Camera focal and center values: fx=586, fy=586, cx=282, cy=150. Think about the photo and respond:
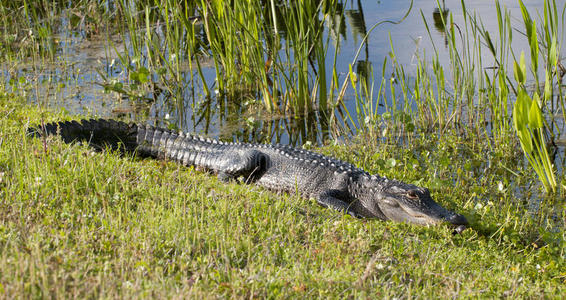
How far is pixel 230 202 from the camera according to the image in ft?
12.5

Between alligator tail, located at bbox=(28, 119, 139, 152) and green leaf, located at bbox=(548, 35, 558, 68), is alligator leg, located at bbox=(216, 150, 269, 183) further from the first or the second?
green leaf, located at bbox=(548, 35, 558, 68)

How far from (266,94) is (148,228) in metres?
4.15

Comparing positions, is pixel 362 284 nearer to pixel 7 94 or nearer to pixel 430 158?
pixel 430 158

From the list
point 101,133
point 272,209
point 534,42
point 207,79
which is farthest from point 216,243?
point 207,79

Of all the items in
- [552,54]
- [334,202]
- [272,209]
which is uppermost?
[552,54]

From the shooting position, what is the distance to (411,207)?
458cm

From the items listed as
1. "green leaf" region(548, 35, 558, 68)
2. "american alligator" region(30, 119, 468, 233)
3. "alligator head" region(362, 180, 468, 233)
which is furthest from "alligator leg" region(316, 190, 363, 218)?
"green leaf" region(548, 35, 558, 68)

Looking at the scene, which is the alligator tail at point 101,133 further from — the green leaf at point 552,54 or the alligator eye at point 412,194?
the green leaf at point 552,54

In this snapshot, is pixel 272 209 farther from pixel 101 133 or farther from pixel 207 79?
pixel 207 79

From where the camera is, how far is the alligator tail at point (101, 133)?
207 inches

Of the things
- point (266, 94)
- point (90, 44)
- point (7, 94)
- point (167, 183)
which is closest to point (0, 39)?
point (90, 44)

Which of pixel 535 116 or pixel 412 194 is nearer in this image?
pixel 535 116

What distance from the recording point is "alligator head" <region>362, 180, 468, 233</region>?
4.35m

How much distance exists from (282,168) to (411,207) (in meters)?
1.32
